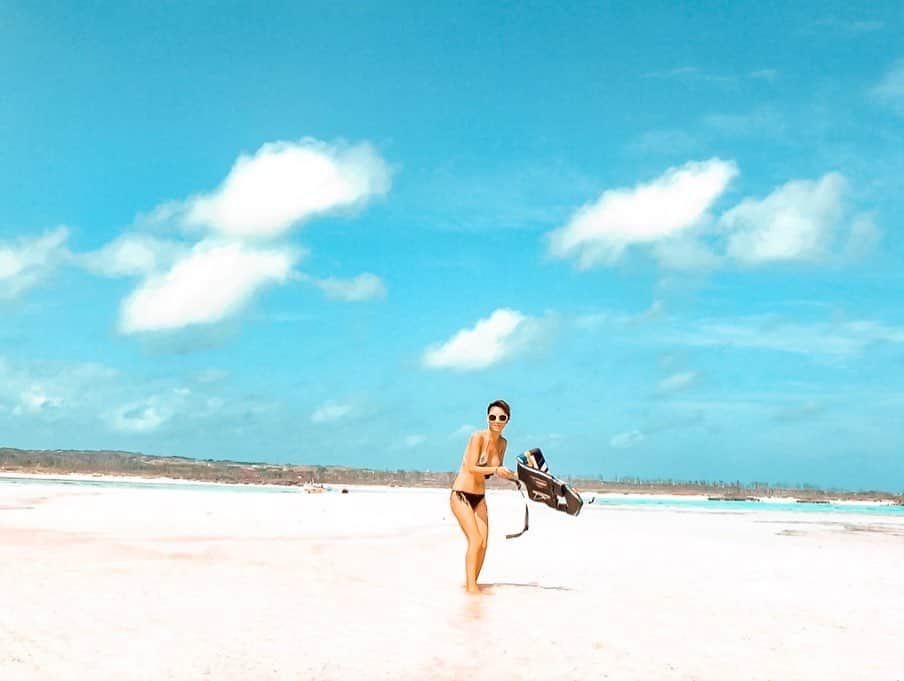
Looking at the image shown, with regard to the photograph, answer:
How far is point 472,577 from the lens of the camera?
1263cm

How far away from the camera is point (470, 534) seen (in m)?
12.5

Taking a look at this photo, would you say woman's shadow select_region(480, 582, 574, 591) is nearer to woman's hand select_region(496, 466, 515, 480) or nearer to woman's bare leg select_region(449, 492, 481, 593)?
woman's bare leg select_region(449, 492, 481, 593)

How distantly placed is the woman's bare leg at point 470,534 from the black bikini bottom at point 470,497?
0.04 metres

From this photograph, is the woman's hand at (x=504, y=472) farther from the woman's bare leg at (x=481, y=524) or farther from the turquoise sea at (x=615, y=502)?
the turquoise sea at (x=615, y=502)

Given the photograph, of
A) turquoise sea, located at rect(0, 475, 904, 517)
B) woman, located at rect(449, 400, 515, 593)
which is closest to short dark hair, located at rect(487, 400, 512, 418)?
woman, located at rect(449, 400, 515, 593)

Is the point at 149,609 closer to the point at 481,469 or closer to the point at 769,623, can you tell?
the point at 481,469

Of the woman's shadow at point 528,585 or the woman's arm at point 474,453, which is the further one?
the woman's shadow at point 528,585

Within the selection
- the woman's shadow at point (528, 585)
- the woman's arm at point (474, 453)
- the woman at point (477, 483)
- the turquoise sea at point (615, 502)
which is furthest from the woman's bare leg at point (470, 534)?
the turquoise sea at point (615, 502)

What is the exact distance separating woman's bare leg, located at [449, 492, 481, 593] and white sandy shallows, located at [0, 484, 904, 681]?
315 millimetres

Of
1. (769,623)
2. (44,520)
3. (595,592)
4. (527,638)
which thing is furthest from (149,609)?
(44,520)

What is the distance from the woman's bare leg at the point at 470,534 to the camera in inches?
491

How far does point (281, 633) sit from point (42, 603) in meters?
3.26

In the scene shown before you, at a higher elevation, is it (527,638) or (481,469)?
(481,469)

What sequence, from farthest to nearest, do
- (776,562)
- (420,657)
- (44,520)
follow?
(44,520), (776,562), (420,657)
